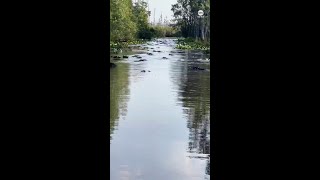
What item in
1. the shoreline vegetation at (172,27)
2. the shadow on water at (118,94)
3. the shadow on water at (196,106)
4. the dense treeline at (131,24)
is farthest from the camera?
the shoreline vegetation at (172,27)

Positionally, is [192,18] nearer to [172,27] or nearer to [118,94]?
[172,27]

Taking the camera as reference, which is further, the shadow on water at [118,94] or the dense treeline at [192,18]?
the dense treeline at [192,18]

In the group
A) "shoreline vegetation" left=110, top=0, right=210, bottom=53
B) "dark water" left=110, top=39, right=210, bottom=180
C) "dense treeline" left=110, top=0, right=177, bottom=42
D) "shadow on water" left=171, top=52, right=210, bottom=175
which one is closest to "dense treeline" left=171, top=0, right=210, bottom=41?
"shoreline vegetation" left=110, top=0, right=210, bottom=53

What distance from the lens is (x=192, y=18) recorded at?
4403 cm

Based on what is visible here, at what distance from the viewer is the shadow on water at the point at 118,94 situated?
963 centimetres

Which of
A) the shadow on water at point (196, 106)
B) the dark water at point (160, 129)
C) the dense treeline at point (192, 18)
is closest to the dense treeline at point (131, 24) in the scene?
the dense treeline at point (192, 18)

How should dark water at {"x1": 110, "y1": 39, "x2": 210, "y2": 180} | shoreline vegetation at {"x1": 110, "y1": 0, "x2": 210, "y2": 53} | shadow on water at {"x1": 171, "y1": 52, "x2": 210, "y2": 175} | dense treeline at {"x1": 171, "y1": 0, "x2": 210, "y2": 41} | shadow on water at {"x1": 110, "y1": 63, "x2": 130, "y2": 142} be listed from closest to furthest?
1. dark water at {"x1": 110, "y1": 39, "x2": 210, "y2": 180}
2. shadow on water at {"x1": 171, "y1": 52, "x2": 210, "y2": 175}
3. shadow on water at {"x1": 110, "y1": 63, "x2": 130, "y2": 142}
4. shoreline vegetation at {"x1": 110, "y1": 0, "x2": 210, "y2": 53}
5. dense treeline at {"x1": 171, "y1": 0, "x2": 210, "y2": 41}

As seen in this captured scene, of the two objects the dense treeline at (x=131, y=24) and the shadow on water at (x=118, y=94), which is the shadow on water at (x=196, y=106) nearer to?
the shadow on water at (x=118, y=94)

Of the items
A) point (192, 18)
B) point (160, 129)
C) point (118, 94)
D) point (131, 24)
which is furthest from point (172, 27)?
point (160, 129)

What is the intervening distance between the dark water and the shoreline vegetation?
54.5 feet

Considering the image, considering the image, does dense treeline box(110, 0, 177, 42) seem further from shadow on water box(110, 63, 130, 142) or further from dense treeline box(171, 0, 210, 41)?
shadow on water box(110, 63, 130, 142)

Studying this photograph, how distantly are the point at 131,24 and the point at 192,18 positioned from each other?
10.9m

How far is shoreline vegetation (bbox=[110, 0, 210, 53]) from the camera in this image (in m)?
34.5

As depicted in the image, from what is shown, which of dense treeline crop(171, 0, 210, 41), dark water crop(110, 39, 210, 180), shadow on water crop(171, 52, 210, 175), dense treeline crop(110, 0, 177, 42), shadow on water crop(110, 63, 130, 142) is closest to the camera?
dark water crop(110, 39, 210, 180)
